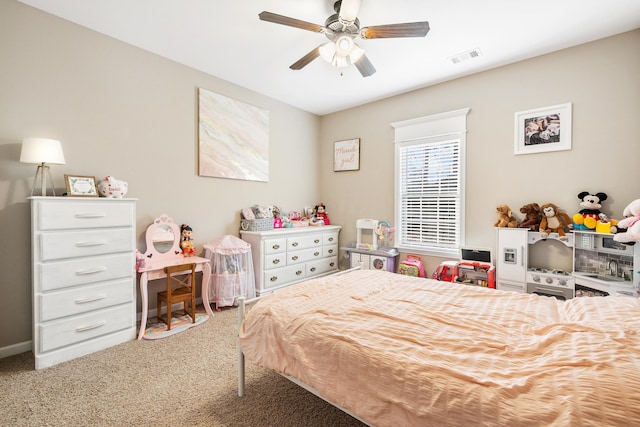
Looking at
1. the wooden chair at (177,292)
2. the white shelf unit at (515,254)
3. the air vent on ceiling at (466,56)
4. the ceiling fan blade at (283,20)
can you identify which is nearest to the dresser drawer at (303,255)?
the wooden chair at (177,292)

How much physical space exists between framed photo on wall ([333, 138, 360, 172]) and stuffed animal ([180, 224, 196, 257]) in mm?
2677

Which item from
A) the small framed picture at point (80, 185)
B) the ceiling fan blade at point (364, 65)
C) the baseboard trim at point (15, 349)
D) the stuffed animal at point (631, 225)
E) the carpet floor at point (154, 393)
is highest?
the ceiling fan blade at point (364, 65)

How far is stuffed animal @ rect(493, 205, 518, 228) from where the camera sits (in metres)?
3.22

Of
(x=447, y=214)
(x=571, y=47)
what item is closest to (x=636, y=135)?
(x=571, y=47)

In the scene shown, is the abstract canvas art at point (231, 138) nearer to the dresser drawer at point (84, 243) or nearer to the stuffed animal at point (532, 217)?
the dresser drawer at point (84, 243)

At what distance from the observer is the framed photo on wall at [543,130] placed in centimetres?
299

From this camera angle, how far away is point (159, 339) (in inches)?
105

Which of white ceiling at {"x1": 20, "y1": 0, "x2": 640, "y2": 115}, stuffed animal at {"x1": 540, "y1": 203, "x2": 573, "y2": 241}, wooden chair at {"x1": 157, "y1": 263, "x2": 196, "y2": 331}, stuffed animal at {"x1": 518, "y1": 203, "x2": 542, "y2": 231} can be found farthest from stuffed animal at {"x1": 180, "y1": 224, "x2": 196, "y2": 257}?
stuffed animal at {"x1": 540, "y1": 203, "x2": 573, "y2": 241}

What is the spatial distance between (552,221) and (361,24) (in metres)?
2.82

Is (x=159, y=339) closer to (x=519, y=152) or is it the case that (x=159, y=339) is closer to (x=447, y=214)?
(x=447, y=214)

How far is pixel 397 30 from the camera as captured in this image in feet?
7.07

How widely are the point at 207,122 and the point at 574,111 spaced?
163 inches

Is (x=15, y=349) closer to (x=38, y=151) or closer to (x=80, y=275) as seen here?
(x=80, y=275)

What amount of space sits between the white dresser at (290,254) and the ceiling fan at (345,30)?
7.35 ft
